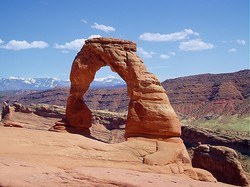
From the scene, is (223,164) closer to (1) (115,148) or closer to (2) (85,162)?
(1) (115,148)

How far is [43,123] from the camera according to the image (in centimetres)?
6259

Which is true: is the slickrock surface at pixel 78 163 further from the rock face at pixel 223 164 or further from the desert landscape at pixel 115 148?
the rock face at pixel 223 164

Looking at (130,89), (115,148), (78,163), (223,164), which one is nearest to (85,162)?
(78,163)

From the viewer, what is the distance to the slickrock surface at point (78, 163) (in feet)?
35.2

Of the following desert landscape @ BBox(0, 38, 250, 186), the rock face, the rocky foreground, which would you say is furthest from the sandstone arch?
the rock face

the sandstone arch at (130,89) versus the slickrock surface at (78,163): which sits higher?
the sandstone arch at (130,89)

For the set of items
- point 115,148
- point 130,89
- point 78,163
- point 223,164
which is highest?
point 130,89

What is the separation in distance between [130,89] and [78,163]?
19.5 feet

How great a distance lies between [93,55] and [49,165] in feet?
28.9

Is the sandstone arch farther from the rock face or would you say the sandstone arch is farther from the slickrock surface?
the rock face

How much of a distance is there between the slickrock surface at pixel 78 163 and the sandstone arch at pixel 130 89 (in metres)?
0.89

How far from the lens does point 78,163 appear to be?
45.0 ft

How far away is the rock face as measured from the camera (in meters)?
26.9

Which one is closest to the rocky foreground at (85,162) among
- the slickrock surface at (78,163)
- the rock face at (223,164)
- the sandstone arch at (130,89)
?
the slickrock surface at (78,163)
